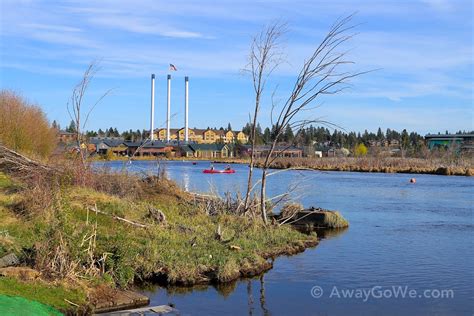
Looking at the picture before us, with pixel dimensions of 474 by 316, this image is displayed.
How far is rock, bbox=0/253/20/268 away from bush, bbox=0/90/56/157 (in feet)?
67.9

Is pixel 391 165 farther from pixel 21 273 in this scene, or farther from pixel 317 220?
pixel 21 273

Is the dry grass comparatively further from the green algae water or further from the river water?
the green algae water

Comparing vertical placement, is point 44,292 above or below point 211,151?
below

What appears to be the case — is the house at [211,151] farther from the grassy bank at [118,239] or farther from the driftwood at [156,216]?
the driftwood at [156,216]

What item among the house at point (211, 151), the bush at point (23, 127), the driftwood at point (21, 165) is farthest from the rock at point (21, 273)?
the house at point (211, 151)

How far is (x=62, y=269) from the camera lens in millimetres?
12531

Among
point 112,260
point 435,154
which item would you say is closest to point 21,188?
point 112,260

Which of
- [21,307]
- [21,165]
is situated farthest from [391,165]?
[21,307]

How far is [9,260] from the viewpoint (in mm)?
12875

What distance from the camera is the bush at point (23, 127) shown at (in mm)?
34900

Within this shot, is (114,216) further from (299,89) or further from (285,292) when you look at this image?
(299,89)

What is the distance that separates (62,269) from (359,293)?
7081 millimetres

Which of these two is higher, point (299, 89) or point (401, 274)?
point (299, 89)

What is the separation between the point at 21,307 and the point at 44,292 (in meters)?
1.91
